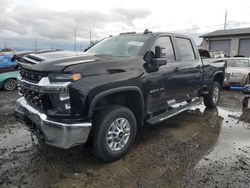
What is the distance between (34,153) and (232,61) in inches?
395

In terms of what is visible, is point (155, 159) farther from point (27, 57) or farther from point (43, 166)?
point (27, 57)

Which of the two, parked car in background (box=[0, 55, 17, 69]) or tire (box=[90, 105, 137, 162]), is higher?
parked car in background (box=[0, 55, 17, 69])

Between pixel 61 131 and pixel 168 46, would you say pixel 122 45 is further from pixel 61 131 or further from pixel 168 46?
pixel 61 131

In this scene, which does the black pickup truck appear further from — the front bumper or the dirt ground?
the dirt ground

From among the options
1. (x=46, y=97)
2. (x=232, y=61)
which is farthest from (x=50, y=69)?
(x=232, y=61)

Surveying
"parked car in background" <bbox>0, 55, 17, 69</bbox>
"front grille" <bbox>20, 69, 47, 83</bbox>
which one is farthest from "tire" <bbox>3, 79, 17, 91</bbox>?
"front grille" <bbox>20, 69, 47, 83</bbox>

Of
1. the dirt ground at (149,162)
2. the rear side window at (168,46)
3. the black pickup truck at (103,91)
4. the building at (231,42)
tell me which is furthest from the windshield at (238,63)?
the building at (231,42)

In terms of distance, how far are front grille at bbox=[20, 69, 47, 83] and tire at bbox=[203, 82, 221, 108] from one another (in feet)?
15.8

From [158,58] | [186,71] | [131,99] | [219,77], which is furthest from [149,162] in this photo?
[219,77]

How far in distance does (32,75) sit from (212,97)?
201 inches

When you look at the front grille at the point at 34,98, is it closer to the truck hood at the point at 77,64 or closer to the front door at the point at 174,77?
the truck hood at the point at 77,64

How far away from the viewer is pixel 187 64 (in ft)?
15.8

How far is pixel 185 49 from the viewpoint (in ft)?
16.4

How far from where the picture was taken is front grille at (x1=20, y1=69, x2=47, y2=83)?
2877mm
